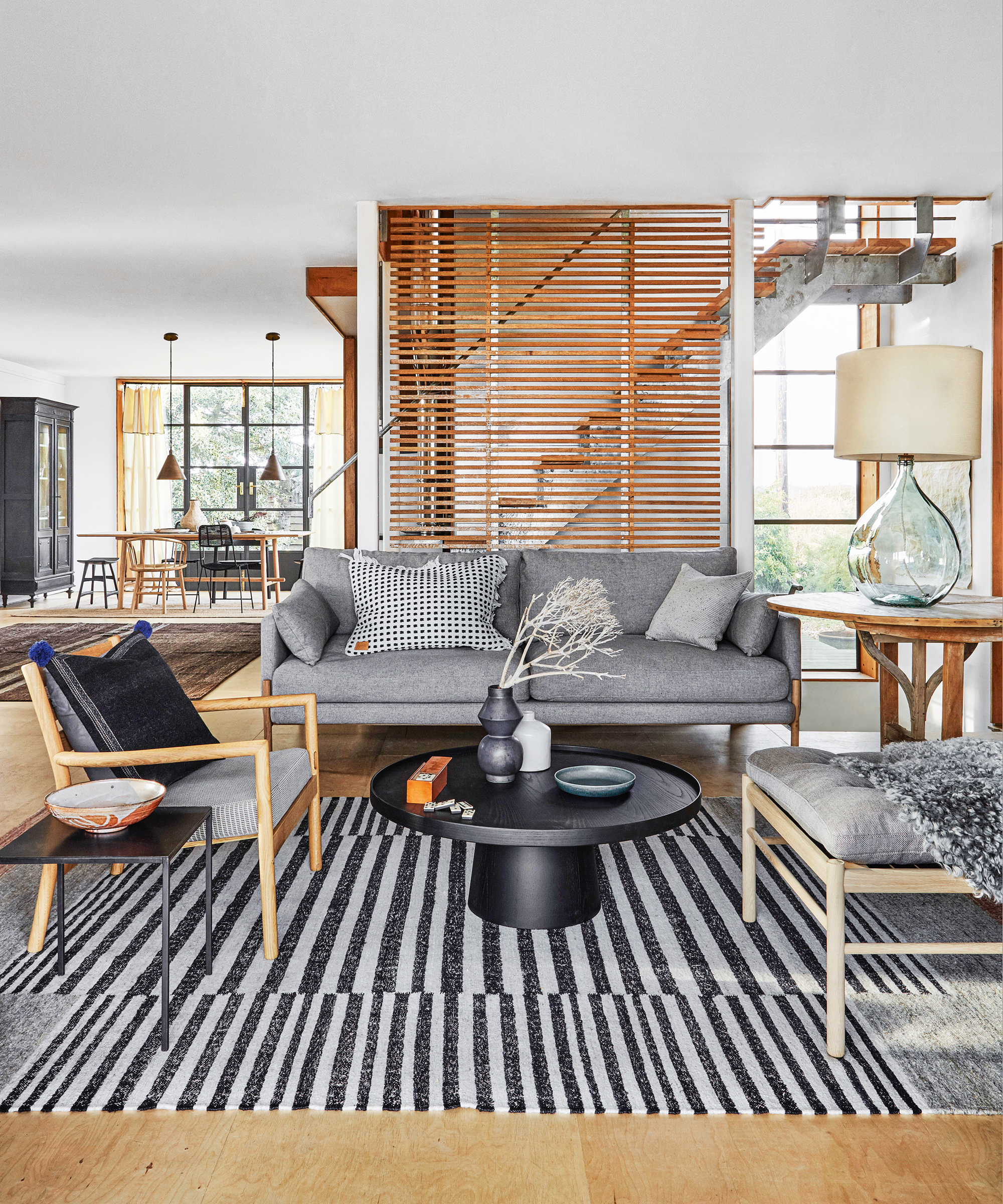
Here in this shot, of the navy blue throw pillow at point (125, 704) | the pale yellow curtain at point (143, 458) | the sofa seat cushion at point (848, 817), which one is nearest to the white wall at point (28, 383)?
the pale yellow curtain at point (143, 458)

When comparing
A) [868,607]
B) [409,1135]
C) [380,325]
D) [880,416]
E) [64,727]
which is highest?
[380,325]

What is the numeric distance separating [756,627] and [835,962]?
2238 millimetres

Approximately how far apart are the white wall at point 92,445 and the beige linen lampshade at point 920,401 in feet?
35.9

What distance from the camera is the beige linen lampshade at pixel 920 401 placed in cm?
310

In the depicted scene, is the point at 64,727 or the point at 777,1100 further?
the point at 64,727

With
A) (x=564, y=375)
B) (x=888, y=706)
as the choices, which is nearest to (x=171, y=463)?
(x=564, y=375)

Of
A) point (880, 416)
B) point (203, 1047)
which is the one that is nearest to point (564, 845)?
point (203, 1047)

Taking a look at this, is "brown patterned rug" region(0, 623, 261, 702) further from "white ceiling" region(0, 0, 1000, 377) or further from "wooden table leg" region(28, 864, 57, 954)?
"wooden table leg" region(28, 864, 57, 954)

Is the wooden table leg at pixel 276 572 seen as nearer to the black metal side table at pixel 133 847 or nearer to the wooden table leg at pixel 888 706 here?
the wooden table leg at pixel 888 706

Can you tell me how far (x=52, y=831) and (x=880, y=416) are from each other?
2.81 m

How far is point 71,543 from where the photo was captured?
11266 millimetres

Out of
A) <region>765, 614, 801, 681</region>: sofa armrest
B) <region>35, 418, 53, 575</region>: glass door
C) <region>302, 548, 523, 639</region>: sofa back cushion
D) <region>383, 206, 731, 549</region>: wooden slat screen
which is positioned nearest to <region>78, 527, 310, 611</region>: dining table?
<region>35, 418, 53, 575</region>: glass door

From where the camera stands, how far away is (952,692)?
10.3ft

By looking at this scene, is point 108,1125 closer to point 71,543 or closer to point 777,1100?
point 777,1100
